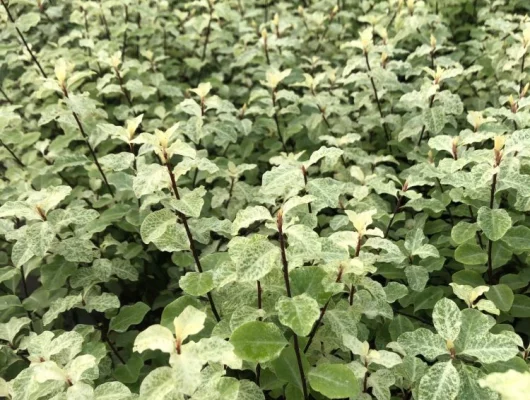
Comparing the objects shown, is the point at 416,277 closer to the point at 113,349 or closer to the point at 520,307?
the point at 520,307

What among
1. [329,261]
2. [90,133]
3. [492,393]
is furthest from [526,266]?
[90,133]

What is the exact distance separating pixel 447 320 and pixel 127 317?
1225mm

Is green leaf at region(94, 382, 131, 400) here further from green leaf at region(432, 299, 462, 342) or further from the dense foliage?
green leaf at region(432, 299, 462, 342)

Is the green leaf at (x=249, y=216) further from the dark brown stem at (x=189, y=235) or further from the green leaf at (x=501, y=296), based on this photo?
the green leaf at (x=501, y=296)

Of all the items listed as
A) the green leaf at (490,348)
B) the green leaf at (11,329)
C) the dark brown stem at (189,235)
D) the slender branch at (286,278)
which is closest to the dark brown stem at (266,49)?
the dark brown stem at (189,235)

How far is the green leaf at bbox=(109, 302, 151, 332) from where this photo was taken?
193 centimetres

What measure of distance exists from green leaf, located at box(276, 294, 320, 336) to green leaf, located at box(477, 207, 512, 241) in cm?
77

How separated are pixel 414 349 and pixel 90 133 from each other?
184cm

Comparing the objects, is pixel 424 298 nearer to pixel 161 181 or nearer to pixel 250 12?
pixel 161 181

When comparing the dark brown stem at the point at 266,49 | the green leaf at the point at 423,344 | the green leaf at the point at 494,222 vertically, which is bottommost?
the green leaf at the point at 423,344

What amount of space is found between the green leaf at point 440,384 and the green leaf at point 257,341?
1.32 feet

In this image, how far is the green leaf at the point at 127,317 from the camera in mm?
1930

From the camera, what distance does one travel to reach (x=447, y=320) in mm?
1420

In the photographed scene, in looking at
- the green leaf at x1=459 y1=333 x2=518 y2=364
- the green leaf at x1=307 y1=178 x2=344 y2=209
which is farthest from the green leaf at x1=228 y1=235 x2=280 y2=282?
the green leaf at x1=459 y1=333 x2=518 y2=364
